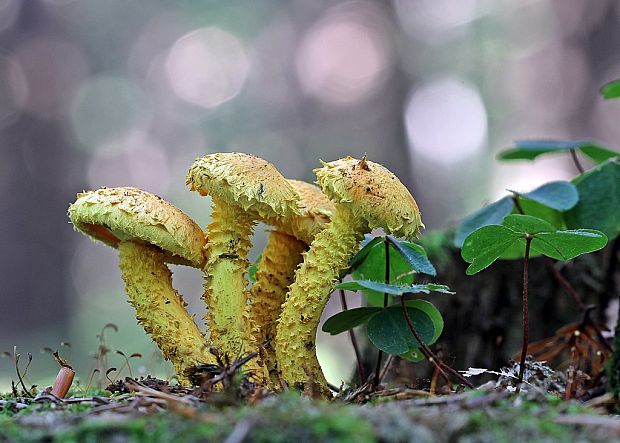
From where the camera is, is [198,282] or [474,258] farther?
[198,282]

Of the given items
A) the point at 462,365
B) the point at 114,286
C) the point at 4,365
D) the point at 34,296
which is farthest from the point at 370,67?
the point at 462,365

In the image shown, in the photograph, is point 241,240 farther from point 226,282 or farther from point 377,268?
point 377,268

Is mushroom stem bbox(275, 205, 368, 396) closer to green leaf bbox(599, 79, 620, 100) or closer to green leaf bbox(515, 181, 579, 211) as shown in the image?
green leaf bbox(515, 181, 579, 211)

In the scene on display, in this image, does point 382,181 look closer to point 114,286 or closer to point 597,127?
point 597,127

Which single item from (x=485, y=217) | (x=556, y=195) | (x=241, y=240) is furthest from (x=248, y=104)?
(x=241, y=240)

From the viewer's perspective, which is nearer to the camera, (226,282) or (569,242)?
(569,242)

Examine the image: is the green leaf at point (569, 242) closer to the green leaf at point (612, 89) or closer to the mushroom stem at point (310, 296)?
the mushroom stem at point (310, 296)
